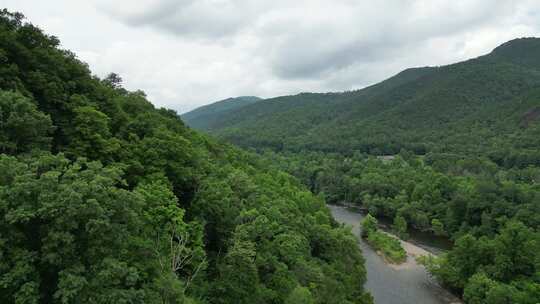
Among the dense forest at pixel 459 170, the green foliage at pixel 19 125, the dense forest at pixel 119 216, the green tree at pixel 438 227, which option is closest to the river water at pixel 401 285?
the dense forest at pixel 459 170

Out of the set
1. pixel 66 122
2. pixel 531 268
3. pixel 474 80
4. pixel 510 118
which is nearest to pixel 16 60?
pixel 66 122

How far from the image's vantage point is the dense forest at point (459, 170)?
42963mm

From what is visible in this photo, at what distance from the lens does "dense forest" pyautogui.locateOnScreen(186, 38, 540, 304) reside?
4296 centimetres

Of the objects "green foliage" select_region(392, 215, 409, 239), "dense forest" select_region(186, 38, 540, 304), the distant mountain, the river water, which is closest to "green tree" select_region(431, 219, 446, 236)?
"dense forest" select_region(186, 38, 540, 304)

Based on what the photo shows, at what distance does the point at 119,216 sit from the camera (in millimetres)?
15695

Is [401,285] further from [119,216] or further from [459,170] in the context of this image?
[459,170]

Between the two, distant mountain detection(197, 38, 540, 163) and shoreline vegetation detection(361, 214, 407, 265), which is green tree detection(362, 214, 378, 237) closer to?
shoreline vegetation detection(361, 214, 407, 265)

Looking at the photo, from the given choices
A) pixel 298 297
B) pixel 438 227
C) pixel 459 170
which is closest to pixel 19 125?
pixel 298 297

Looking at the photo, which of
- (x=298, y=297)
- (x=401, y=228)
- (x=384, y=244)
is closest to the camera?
(x=298, y=297)

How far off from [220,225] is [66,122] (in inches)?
504

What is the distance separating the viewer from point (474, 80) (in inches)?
7323

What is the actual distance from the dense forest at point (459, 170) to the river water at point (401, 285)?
2106mm

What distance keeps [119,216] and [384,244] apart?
49253 mm

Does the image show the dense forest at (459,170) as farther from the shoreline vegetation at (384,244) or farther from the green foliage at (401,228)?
the shoreline vegetation at (384,244)
